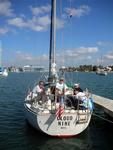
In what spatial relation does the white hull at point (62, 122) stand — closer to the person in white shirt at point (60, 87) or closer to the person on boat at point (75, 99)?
the person on boat at point (75, 99)

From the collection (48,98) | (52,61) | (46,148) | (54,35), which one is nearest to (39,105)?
(48,98)

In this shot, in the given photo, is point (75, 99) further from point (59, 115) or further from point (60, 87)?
point (59, 115)

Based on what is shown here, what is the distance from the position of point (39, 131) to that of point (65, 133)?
1632mm

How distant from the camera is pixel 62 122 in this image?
51.6 ft

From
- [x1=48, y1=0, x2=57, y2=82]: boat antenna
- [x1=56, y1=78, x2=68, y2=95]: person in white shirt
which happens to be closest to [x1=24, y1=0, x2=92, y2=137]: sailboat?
[x1=56, y1=78, x2=68, y2=95]: person in white shirt

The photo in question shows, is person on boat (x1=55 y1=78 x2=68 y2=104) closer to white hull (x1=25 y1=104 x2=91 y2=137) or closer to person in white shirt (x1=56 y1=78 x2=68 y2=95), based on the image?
person in white shirt (x1=56 y1=78 x2=68 y2=95)

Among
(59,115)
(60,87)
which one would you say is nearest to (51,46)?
(60,87)

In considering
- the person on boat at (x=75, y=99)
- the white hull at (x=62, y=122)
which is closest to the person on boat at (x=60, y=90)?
the person on boat at (x=75, y=99)

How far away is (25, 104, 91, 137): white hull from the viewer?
51.5ft

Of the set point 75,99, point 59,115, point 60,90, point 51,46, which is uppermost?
point 51,46

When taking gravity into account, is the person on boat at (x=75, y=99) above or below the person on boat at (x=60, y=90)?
below

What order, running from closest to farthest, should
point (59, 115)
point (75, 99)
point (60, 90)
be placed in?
1. point (59, 115)
2. point (75, 99)
3. point (60, 90)

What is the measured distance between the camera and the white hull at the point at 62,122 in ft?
51.5

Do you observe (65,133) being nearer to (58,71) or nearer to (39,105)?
(39,105)
